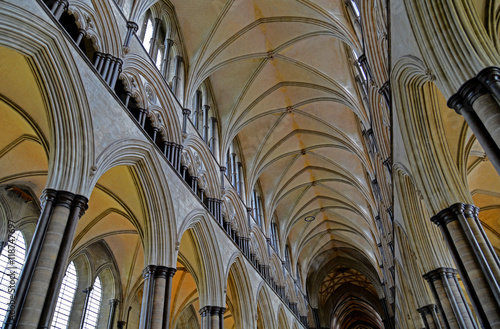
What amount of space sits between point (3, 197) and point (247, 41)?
29.3 ft

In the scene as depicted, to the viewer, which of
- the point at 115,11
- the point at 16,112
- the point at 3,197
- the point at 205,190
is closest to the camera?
the point at 16,112

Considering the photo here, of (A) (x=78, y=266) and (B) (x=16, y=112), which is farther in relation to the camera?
(A) (x=78, y=266)

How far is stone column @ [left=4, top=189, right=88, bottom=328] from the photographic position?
4730 mm

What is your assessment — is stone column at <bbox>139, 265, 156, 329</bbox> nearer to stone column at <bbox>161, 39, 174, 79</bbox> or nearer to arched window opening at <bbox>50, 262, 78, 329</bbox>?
arched window opening at <bbox>50, 262, 78, 329</bbox>

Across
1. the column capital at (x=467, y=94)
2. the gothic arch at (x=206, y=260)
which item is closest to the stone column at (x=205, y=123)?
the gothic arch at (x=206, y=260)

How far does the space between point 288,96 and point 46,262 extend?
42.6ft

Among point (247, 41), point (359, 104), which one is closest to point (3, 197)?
point (247, 41)

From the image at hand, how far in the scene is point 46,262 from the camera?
201 inches

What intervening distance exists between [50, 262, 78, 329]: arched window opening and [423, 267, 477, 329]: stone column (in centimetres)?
955

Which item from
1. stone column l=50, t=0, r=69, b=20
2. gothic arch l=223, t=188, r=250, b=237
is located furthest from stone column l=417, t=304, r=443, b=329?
stone column l=50, t=0, r=69, b=20

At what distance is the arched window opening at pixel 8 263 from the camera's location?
9.08 m

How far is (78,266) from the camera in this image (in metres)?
12.5

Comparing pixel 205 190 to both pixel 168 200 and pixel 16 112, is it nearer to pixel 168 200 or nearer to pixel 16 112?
pixel 168 200

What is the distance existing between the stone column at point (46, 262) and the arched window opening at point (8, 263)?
157 inches
